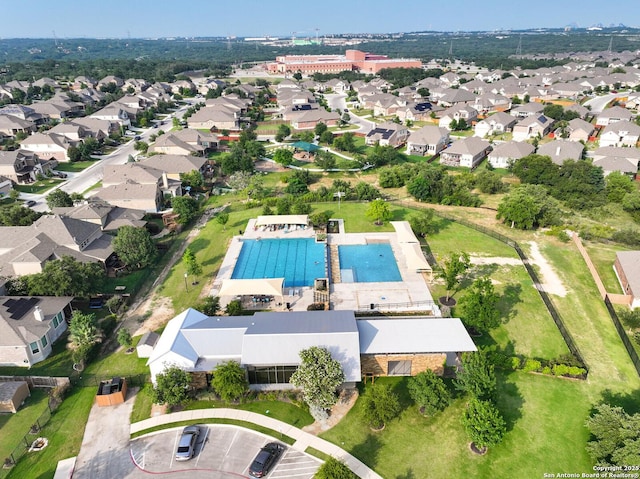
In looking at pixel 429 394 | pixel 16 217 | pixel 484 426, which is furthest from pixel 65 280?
pixel 484 426

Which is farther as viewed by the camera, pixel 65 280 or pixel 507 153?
pixel 507 153

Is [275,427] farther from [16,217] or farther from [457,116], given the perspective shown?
[457,116]

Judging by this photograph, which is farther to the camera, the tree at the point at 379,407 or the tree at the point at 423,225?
the tree at the point at 423,225

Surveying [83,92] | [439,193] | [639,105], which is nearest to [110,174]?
[439,193]

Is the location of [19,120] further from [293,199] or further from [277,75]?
[277,75]

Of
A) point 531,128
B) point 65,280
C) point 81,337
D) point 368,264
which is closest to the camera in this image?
point 81,337

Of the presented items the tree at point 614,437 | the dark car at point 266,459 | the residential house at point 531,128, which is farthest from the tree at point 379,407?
the residential house at point 531,128

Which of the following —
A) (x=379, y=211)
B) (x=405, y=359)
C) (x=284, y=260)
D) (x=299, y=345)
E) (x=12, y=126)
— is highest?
(x=12, y=126)

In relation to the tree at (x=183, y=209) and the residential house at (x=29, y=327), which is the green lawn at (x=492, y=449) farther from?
the tree at (x=183, y=209)

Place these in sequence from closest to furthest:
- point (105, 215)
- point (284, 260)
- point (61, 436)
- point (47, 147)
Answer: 1. point (61, 436)
2. point (284, 260)
3. point (105, 215)
4. point (47, 147)
